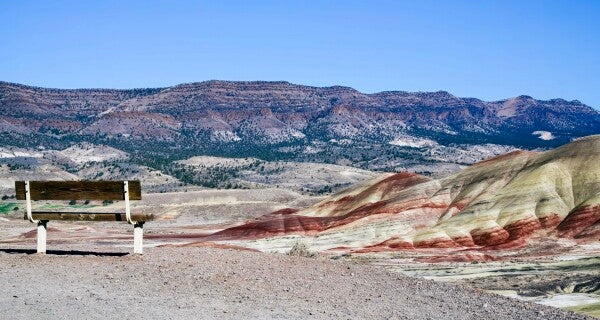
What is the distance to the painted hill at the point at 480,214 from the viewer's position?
42.3 meters

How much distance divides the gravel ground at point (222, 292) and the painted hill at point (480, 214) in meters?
28.7

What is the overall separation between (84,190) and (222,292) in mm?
4856

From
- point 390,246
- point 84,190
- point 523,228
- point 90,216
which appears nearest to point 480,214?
point 523,228

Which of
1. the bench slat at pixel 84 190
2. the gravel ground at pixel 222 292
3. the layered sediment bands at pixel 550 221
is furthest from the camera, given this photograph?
the layered sediment bands at pixel 550 221

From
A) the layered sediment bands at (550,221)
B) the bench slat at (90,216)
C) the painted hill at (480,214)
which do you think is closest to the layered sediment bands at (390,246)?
the painted hill at (480,214)

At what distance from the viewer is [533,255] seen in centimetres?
3747

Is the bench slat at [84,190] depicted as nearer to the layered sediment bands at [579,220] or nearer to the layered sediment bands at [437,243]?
the layered sediment bands at [437,243]

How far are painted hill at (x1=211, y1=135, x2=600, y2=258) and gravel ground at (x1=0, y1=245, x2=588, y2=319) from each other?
94.3 ft

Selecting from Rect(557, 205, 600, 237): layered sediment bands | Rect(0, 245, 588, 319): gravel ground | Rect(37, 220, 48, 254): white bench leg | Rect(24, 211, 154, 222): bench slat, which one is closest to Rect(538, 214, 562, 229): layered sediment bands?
Rect(557, 205, 600, 237): layered sediment bands

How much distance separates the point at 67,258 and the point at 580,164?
39.9 m

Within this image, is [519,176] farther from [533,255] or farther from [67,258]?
[67,258]

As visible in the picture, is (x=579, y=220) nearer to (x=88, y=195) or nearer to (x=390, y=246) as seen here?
(x=390, y=246)

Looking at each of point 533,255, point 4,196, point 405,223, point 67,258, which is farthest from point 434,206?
point 4,196

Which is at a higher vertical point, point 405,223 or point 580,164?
point 580,164
